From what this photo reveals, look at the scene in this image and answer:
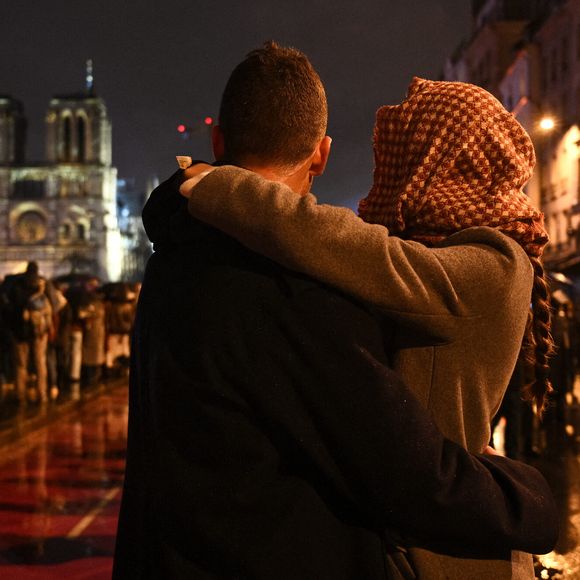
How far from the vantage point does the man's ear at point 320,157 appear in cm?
196

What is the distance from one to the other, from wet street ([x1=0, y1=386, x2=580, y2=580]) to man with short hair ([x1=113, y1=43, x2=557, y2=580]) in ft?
14.1

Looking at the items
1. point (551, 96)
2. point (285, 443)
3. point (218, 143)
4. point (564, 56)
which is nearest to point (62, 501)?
point (218, 143)

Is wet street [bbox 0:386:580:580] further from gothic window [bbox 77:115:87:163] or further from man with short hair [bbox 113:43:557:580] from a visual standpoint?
gothic window [bbox 77:115:87:163]

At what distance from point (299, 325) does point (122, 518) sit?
641 millimetres

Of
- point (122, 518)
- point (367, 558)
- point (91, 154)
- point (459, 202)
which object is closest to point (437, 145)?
point (459, 202)

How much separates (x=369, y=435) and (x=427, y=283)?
290 mm

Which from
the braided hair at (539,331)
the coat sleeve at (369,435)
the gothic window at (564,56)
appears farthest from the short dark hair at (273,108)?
the gothic window at (564,56)

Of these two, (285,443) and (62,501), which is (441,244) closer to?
(285,443)

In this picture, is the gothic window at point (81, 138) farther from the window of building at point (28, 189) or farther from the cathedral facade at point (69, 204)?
the window of building at point (28, 189)

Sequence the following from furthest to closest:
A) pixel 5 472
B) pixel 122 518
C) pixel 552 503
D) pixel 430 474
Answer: pixel 5 472
pixel 122 518
pixel 552 503
pixel 430 474

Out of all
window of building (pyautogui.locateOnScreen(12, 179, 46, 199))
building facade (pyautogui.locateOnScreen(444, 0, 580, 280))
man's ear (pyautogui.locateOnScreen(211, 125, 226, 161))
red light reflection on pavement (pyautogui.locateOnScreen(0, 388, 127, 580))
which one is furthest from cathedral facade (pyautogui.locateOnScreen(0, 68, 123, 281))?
man's ear (pyautogui.locateOnScreen(211, 125, 226, 161))

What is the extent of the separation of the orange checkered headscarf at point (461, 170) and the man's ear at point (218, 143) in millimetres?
377

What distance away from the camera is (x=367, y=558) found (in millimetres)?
1745

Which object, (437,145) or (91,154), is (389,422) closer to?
(437,145)
